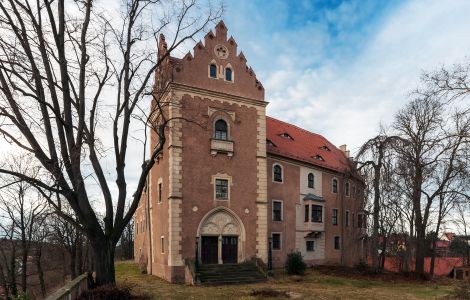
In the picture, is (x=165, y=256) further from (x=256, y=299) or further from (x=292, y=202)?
(x=292, y=202)

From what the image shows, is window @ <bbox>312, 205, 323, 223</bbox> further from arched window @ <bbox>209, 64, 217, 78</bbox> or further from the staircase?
arched window @ <bbox>209, 64, 217, 78</bbox>

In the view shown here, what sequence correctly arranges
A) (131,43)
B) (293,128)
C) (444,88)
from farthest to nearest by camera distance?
(293,128) → (131,43) → (444,88)

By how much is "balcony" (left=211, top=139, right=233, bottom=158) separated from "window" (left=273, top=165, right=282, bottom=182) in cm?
605

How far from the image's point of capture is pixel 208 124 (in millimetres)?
24734

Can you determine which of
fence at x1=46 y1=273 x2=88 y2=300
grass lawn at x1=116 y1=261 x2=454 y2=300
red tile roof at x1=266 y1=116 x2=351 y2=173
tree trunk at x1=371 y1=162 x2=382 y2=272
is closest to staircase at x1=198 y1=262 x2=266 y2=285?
grass lawn at x1=116 y1=261 x2=454 y2=300

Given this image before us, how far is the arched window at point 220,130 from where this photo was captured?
25188mm

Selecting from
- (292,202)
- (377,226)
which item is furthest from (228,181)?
(377,226)

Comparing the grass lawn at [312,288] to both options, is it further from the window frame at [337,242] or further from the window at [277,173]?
the window frame at [337,242]

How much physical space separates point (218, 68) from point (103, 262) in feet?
50.3

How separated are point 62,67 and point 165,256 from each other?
1416 cm

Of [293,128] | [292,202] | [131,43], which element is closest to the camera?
[131,43]

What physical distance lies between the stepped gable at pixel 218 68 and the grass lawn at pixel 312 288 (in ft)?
39.7

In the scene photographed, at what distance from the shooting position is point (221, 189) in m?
24.7

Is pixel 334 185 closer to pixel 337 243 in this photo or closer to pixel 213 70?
pixel 337 243
